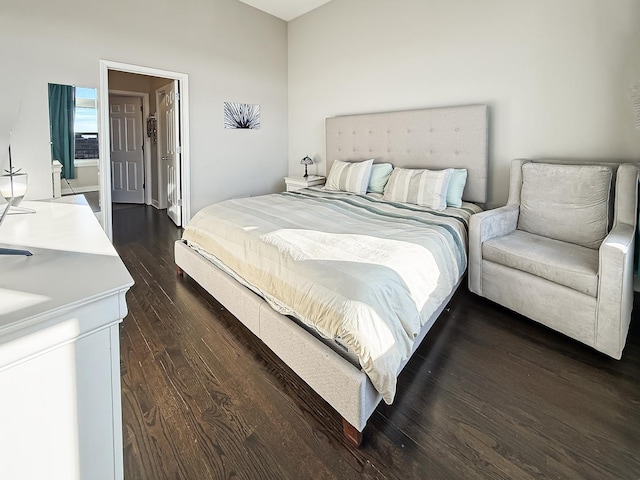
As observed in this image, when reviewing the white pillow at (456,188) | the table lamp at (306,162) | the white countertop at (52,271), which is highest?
the table lamp at (306,162)

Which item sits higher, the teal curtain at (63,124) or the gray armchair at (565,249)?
the teal curtain at (63,124)

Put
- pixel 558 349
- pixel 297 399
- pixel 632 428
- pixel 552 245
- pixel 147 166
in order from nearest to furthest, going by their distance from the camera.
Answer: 1. pixel 632 428
2. pixel 297 399
3. pixel 558 349
4. pixel 552 245
5. pixel 147 166

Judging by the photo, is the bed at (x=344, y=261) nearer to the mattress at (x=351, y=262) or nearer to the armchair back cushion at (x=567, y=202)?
the mattress at (x=351, y=262)

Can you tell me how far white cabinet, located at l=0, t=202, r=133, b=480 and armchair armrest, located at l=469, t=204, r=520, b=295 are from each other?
7.67 ft

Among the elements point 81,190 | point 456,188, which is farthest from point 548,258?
point 81,190

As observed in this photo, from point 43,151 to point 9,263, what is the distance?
344 centimetres

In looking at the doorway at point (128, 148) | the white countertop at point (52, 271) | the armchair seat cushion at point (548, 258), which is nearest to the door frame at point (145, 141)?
the doorway at point (128, 148)

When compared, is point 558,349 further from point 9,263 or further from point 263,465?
point 9,263

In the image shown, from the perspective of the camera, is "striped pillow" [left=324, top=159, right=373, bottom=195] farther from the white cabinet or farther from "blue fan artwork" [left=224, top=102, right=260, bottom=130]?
the white cabinet

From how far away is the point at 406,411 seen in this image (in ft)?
5.30

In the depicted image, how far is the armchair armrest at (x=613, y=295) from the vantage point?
188 centimetres

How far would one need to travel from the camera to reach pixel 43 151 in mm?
3578

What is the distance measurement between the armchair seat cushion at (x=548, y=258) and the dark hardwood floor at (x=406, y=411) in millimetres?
402

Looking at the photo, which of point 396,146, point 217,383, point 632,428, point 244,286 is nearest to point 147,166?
point 396,146
